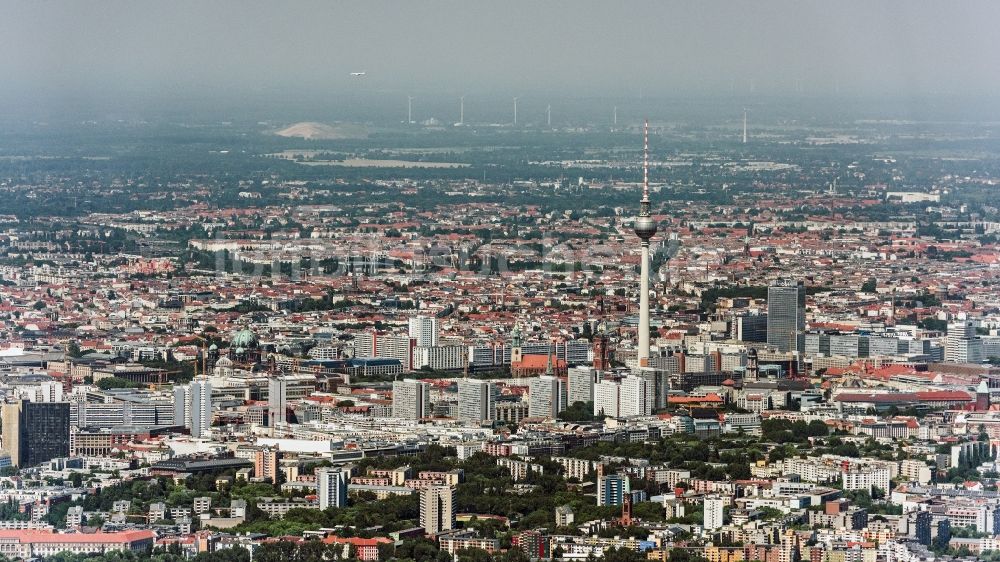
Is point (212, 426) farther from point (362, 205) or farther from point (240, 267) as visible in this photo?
point (362, 205)

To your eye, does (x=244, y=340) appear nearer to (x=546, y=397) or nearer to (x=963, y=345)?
(x=546, y=397)

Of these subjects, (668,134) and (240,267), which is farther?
(668,134)

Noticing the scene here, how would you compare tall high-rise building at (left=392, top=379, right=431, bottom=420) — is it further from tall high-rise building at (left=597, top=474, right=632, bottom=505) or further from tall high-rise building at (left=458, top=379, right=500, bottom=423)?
tall high-rise building at (left=597, top=474, right=632, bottom=505)

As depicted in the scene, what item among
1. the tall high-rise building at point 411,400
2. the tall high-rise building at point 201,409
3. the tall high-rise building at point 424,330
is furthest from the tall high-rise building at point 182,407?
the tall high-rise building at point 424,330

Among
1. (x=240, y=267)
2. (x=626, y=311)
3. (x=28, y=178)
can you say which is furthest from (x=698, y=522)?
(x=28, y=178)

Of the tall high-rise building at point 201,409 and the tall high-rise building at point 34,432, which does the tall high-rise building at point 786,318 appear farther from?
the tall high-rise building at point 34,432
